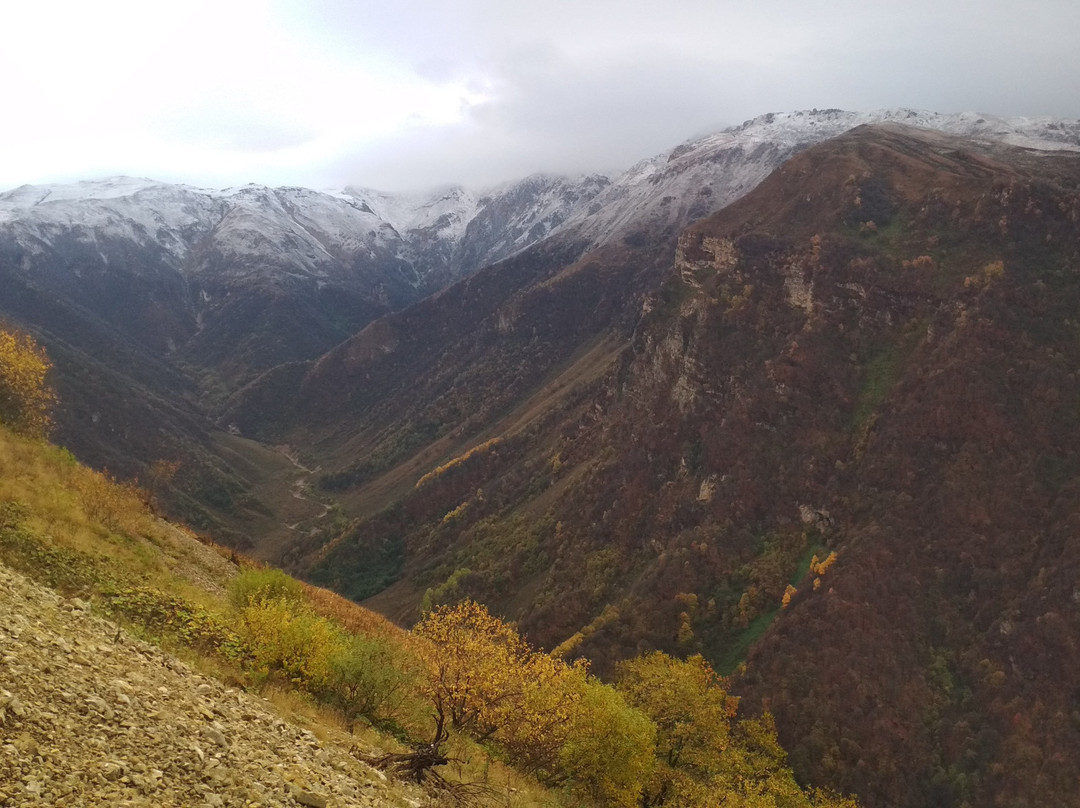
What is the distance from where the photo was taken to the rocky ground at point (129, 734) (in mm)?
11641

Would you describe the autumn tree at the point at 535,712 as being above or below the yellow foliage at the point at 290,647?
below

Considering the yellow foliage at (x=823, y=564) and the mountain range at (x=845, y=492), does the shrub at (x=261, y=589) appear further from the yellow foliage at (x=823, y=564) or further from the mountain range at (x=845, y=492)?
the yellow foliage at (x=823, y=564)

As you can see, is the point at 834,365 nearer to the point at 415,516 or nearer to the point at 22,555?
the point at 22,555

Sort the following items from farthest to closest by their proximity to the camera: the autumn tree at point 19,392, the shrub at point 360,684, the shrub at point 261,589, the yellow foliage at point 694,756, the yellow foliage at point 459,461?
the yellow foliage at point 459,461, the yellow foliage at point 694,756, the autumn tree at point 19,392, the shrub at point 261,589, the shrub at point 360,684

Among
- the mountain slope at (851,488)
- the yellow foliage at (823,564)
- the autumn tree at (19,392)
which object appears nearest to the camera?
the autumn tree at (19,392)

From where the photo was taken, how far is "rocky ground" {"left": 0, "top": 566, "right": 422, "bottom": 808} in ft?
38.2

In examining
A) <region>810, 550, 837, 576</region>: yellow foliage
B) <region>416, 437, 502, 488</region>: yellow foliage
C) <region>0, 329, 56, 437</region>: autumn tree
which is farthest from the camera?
<region>416, 437, 502, 488</region>: yellow foliage

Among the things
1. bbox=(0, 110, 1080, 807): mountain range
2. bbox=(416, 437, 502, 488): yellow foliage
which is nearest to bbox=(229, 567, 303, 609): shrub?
bbox=(0, 110, 1080, 807): mountain range

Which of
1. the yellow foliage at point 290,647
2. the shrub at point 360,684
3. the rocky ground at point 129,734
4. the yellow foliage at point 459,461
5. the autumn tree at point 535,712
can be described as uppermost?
the rocky ground at point 129,734

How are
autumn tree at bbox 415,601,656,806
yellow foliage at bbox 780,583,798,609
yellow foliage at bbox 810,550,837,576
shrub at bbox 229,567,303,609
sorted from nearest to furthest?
autumn tree at bbox 415,601,656,806 → shrub at bbox 229,567,303,609 → yellow foliage at bbox 780,583,798,609 → yellow foliage at bbox 810,550,837,576

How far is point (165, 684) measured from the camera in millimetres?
16547

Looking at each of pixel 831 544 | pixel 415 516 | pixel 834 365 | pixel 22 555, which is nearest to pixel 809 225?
pixel 834 365

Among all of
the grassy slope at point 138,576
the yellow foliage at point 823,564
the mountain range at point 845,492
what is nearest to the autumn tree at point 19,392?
the grassy slope at point 138,576

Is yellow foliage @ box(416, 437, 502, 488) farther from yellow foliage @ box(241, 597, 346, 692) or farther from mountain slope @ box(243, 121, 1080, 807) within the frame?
yellow foliage @ box(241, 597, 346, 692)
